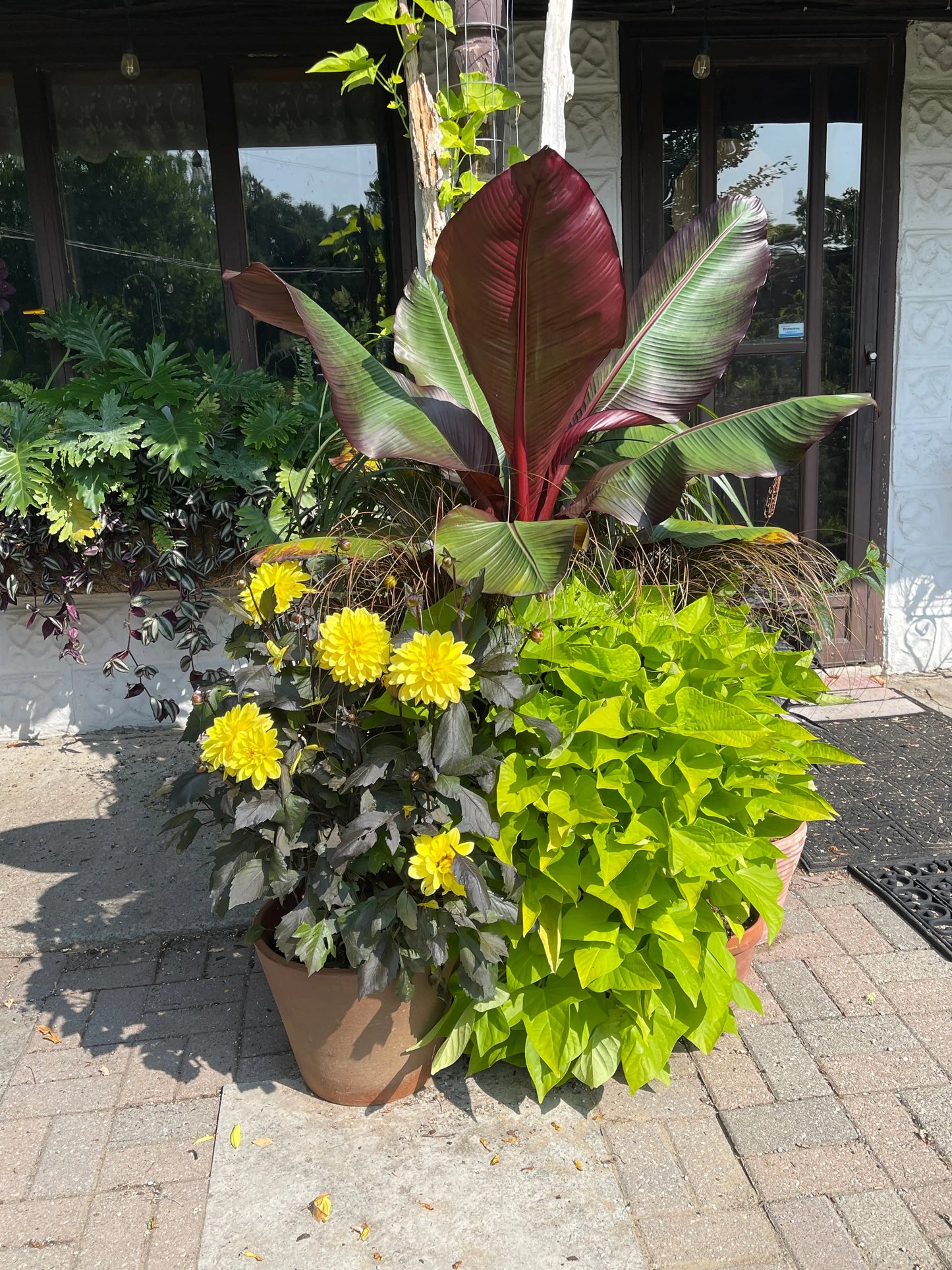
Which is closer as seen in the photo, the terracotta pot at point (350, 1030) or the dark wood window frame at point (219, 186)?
the terracotta pot at point (350, 1030)

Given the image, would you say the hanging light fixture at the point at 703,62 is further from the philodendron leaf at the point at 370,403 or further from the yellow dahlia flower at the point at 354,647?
the yellow dahlia flower at the point at 354,647

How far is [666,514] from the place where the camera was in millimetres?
2109

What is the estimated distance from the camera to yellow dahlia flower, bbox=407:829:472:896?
1.86m

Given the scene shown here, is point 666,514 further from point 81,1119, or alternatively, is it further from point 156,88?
point 156,88

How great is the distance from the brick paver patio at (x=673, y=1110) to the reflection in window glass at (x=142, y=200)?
293 cm

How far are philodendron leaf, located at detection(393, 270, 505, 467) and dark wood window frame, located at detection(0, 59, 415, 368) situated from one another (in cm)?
195

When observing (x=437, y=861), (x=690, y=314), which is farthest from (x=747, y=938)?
(x=690, y=314)

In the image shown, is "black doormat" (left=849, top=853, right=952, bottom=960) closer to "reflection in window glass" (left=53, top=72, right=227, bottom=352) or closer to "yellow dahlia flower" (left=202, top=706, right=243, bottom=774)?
"yellow dahlia flower" (left=202, top=706, right=243, bottom=774)

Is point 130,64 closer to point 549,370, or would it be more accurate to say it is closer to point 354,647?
point 549,370

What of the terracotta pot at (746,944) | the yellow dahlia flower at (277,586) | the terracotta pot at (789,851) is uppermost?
the yellow dahlia flower at (277,586)

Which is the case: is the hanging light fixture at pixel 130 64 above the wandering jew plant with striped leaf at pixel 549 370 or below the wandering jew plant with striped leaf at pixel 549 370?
above

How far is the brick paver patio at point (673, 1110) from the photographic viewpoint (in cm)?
187

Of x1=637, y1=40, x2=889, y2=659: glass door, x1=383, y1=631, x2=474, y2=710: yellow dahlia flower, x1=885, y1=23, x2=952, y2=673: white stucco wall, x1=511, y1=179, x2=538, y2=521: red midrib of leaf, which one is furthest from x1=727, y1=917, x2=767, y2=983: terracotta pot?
x1=885, y1=23, x2=952, y2=673: white stucco wall

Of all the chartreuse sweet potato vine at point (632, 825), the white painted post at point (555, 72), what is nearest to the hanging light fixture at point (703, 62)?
the white painted post at point (555, 72)
